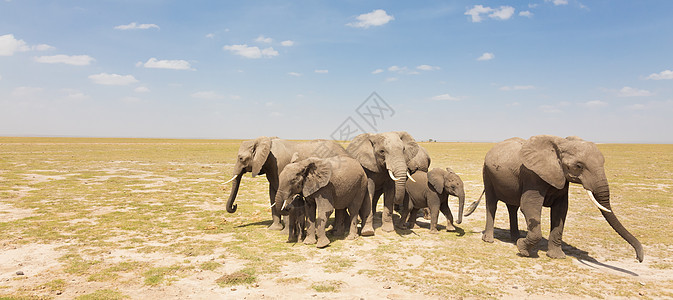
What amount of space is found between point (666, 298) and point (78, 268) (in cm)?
1033

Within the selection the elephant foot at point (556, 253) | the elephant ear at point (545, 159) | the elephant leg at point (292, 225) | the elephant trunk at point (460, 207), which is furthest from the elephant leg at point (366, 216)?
the elephant foot at point (556, 253)

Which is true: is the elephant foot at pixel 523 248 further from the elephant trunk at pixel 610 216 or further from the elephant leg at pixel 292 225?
the elephant leg at pixel 292 225

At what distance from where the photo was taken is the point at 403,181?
341 inches

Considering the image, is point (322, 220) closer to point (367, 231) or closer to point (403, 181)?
point (367, 231)

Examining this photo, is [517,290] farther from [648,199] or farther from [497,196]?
[648,199]

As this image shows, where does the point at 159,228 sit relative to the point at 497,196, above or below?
below

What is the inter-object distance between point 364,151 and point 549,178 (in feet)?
14.8

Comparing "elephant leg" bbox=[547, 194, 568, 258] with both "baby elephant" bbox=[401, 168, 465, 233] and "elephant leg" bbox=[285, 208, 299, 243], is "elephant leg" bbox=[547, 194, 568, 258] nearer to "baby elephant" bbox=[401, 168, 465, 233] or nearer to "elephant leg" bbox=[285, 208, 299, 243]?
"baby elephant" bbox=[401, 168, 465, 233]

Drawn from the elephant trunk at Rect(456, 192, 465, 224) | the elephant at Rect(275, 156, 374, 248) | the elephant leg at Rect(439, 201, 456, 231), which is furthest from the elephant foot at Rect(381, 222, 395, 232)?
the elephant trunk at Rect(456, 192, 465, 224)

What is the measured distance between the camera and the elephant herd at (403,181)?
22.7ft

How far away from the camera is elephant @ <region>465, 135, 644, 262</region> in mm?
6582

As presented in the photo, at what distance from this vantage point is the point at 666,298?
556 cm

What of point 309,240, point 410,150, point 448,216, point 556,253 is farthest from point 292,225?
point 556,253

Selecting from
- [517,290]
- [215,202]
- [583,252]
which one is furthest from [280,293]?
[215,202]
